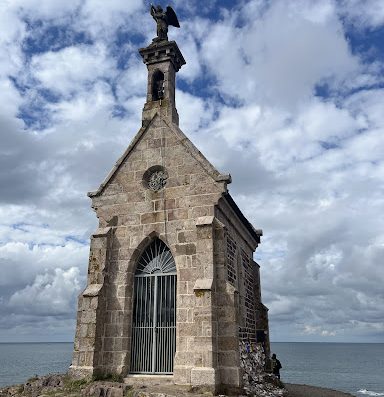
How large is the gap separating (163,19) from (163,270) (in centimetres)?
1131

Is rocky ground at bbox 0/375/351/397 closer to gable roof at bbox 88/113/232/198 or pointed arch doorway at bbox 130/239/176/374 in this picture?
pointed arch doorway at bbox 130/239/176/374

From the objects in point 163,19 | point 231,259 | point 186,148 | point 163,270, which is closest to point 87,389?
point 163,270

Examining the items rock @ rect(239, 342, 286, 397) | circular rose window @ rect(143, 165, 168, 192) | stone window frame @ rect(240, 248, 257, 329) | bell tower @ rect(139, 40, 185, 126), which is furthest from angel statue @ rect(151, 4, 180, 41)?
rock @ rect(239, 342, 286, 397)

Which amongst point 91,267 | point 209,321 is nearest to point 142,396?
point 209,321

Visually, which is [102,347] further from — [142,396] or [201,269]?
[201,269]

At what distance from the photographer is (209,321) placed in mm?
11789

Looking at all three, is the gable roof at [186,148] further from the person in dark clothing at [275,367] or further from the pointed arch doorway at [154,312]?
the person in dark clothing at [275,367]

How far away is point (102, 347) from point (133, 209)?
4.67 meters

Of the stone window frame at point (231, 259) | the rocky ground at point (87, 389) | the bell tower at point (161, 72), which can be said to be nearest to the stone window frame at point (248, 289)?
the stone window frame at point (231, 259)

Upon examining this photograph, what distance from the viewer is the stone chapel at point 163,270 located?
1202 centimetres

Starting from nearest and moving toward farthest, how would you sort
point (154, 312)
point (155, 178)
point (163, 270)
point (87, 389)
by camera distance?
point (87, 389), point (154, 312), point (163, 270), point (155, 178)

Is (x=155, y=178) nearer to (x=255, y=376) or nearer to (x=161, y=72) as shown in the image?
(x=161, y=72)

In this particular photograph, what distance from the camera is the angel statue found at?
18.1 metres

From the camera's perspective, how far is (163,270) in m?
13.9
